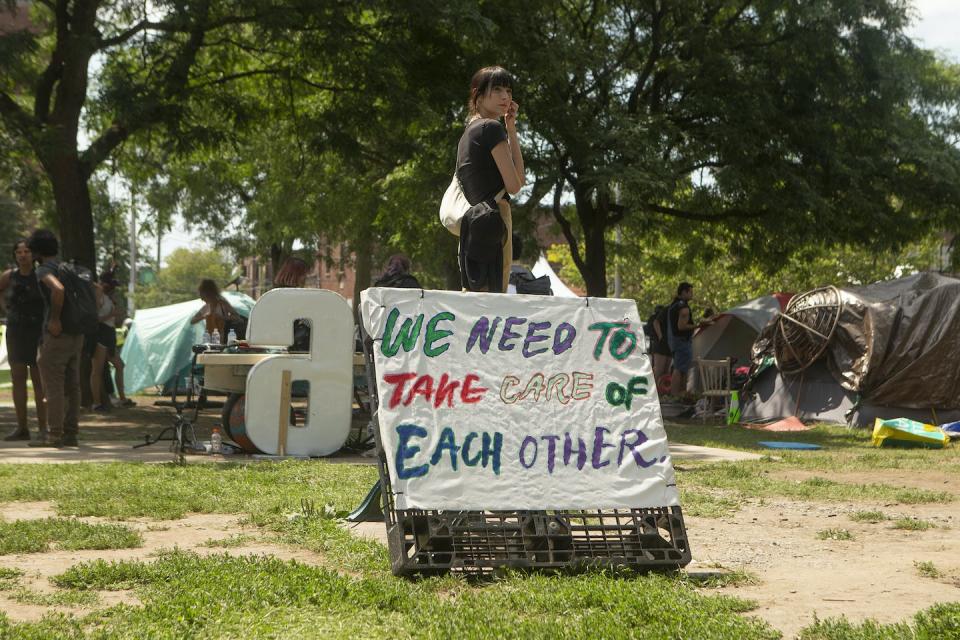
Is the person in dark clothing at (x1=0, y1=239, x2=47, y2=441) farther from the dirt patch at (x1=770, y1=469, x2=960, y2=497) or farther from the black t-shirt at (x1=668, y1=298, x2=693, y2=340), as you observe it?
the black t-shirt at (x1=668, y1=298, x2=693, y2=340)

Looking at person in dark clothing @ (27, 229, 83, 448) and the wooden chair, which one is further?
the wooden chair

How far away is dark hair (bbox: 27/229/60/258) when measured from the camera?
10.1 metres

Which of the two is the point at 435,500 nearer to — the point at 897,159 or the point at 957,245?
the point at 897,159

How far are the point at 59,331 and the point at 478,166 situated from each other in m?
6.12

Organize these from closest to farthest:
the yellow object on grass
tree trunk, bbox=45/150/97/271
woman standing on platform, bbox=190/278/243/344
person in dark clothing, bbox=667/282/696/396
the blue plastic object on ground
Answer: the blue plastic object on ground → the yellow object on grass → woman standing on platform, bbox=190/278/243/344 → tree trunk, bbox=45/150/97/271 → person in dark clothing, bbox=667/282/696/396

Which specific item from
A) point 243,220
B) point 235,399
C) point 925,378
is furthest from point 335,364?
point 243,220

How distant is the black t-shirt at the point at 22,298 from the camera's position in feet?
33.6

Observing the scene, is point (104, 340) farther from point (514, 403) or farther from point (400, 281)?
point (514, 403)

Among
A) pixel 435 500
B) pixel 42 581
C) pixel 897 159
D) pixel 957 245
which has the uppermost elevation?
pixel 897 159

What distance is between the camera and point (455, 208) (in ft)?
17.5

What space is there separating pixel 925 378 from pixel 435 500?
11.8 m

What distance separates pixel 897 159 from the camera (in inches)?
731

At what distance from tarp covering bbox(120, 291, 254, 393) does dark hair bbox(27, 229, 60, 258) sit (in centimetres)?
786

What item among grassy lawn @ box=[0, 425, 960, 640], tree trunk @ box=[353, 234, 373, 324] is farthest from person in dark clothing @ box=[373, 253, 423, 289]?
tree trunk @ box=[353, 234, 373, 324]
